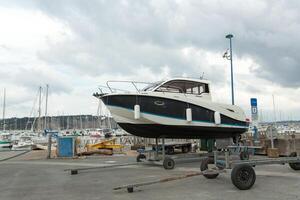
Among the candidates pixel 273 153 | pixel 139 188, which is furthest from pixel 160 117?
pixel 273 153

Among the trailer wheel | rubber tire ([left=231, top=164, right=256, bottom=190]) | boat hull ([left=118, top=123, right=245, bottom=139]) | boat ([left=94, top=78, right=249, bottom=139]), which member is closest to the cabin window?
boat ([left=94, top=78, right=249, bottom=139])

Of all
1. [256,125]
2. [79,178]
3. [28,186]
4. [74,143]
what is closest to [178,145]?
[256,125]

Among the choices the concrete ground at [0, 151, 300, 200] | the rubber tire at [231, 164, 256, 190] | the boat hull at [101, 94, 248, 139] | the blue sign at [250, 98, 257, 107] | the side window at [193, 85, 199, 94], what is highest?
the side window at [193, 85, 199, 94]

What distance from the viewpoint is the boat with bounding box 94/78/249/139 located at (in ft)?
47.3

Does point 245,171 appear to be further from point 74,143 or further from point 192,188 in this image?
point 74,143

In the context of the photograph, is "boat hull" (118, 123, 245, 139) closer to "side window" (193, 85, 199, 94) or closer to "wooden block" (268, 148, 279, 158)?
"side window" (193, 85, 199, 94)

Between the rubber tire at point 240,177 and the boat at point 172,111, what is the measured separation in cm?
600

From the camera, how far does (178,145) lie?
20.7 metres

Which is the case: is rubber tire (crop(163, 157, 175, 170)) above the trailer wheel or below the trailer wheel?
below

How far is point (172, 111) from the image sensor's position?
1473 centimetres

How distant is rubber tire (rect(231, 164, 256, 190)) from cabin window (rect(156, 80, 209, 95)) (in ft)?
22.4

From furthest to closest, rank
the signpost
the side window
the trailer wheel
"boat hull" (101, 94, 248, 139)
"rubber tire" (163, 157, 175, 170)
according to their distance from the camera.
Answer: the trailer wheel → the signpost → the side window → "boat hull" (101, 94, 248, 139) → "rubber tire" (163, 157, 175, 170)

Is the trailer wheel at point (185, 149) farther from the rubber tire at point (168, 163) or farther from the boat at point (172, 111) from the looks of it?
the rubber tire at point (168, 163)

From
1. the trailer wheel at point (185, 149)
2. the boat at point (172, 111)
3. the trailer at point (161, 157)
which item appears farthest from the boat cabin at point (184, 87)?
the trailer wheel at point (185, 149)
